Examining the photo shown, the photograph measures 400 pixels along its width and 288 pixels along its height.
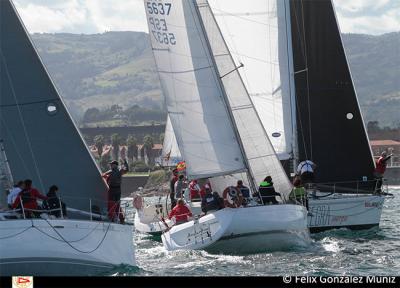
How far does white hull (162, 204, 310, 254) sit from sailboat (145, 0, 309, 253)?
125 mm

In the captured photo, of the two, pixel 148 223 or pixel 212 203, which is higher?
pixel 212 203

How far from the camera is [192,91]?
2075 cm

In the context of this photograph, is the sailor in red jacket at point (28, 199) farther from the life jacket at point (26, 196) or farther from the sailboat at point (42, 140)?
the sailboat at point (42, 140)

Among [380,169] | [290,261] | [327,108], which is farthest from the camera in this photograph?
[327,108]

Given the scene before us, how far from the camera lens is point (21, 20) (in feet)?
57.2

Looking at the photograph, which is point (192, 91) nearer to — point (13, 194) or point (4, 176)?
point (4, 176)

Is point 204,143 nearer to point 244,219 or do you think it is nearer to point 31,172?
point 244,219

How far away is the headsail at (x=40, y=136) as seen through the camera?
1692 cm

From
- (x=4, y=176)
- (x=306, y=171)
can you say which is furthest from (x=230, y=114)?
(x=4, y=176)

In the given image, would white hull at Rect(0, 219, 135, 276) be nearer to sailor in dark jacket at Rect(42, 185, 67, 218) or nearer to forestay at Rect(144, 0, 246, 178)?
sailor in dark jacket at Rect(42, 185, 67, 218)

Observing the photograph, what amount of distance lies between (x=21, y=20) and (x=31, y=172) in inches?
99.1

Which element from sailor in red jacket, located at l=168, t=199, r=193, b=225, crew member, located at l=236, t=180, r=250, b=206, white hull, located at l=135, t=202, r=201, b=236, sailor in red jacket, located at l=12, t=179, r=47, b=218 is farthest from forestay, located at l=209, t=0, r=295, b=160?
sailor in red jacket, located at l=12, t=179, r=47, b=218

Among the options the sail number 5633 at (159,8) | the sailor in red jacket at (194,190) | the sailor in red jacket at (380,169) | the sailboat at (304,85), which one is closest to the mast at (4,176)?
the sail number 5633 at (159,8)

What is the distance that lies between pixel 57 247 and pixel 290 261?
4.53 meters
